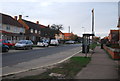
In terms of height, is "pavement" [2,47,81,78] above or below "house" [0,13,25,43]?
below

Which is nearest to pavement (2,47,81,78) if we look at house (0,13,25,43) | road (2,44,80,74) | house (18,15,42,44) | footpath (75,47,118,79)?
road (2,44,80,74)

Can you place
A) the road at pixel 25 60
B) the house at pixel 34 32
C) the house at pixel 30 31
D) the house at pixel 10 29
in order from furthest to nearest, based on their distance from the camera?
1. the house at pixel 34 32
2. the house at pixel 30 31
3. the house at pixel 10 29
4. the road at pixel 25 60

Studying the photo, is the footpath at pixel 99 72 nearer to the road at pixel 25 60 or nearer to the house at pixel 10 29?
the road at pixel 25 60

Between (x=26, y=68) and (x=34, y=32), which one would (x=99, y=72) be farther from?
(x=34, y=32)

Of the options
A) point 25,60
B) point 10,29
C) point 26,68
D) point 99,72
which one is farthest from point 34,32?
point 99,72

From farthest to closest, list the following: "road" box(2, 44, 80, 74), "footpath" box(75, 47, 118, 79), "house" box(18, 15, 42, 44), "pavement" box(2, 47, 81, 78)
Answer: "house" box(18, 15, 42, 44) → "road" box(2, 44, 80, 74) → "pavement" box(2, 47, 81, 78) → "footpath" box(75, 47, 118, 79)

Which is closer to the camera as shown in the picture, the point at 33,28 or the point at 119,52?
the point at 119,52

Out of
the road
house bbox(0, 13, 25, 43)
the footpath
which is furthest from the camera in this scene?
house bbox(0, 13, 25, 43)

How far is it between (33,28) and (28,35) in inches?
294

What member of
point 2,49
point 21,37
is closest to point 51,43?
point 21,37

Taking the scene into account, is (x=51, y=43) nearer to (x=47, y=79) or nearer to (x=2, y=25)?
(x=2, y=25)

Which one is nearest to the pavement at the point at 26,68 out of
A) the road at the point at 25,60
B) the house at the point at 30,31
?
the road at the point at 25,60

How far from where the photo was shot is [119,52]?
14.7 m

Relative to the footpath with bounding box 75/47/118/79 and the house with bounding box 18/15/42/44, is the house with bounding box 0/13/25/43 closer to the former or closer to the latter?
the house with bounding box 18/15/42/44
